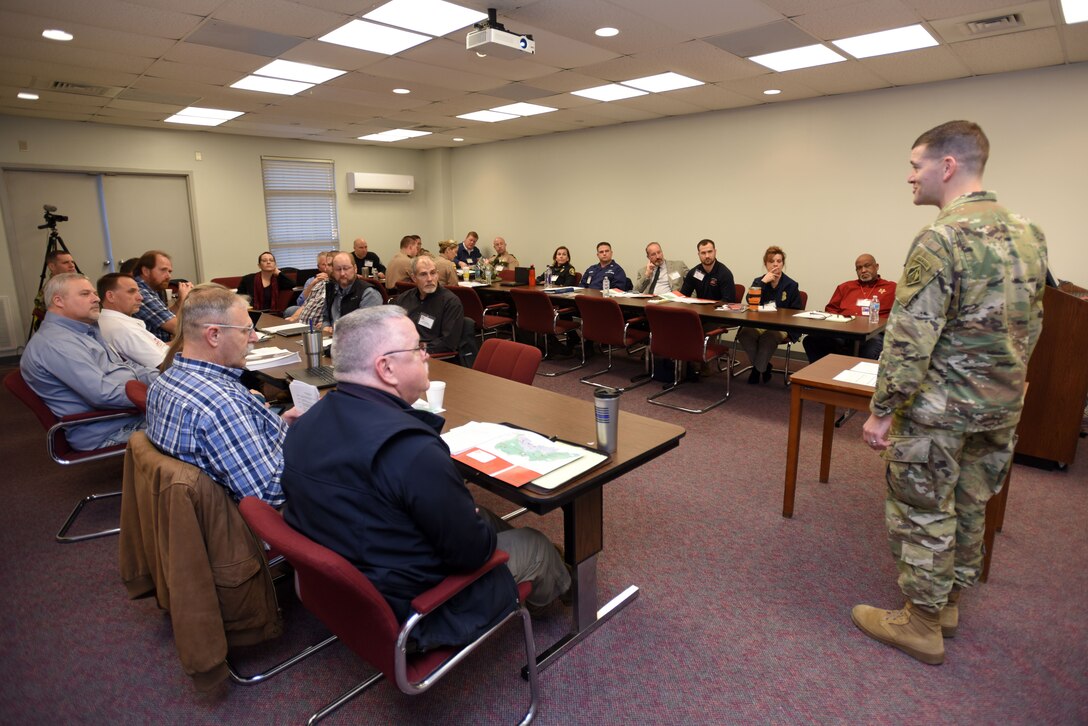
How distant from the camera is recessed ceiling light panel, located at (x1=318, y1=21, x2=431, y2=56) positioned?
3.92 metres

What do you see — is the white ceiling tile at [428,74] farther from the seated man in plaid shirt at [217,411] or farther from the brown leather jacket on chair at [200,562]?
the brown leather jacket on chair at [200,562]

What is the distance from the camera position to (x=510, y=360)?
301cm

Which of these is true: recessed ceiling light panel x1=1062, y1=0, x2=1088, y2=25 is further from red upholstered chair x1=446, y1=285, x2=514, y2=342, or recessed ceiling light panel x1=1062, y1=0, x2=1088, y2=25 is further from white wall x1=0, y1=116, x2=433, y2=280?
white wall x1=0, y1=116, x2=433, y2=280

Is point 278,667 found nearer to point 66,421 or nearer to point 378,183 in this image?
point 66,421

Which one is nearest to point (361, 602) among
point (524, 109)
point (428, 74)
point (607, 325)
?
point (607, 325)

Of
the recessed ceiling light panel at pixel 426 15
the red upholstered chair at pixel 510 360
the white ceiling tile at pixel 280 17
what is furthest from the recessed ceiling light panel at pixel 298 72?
the red upholstered chair at pixel 510 360

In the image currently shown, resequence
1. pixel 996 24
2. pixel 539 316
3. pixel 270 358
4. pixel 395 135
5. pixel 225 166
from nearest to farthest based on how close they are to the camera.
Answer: pixel 270 358, pixel 996 24, pixel 539 316, pixel 225 166, pixel 395 135

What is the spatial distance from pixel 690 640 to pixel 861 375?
4.61 ft

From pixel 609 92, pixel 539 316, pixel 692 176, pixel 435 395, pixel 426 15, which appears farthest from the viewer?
pixel 692 176

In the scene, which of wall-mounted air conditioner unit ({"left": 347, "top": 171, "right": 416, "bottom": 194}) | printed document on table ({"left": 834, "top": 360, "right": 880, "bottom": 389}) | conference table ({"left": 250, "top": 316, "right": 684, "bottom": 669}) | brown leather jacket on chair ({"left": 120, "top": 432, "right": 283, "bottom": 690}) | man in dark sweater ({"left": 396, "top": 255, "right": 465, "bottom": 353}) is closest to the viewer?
brown leather jacket on chair ({"left": 120, "top": 432, "right": 283, "bottom": 690})

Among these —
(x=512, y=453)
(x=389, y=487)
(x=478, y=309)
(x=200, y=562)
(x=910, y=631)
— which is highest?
(x=389, y=487)

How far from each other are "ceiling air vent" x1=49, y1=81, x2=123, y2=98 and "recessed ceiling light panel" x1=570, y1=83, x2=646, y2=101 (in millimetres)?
4218

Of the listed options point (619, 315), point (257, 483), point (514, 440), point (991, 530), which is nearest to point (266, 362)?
point (257, 483)

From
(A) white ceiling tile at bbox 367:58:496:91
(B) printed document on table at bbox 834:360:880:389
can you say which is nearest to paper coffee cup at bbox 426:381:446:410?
(B) printed document on table at bbox 834:360:880:389
